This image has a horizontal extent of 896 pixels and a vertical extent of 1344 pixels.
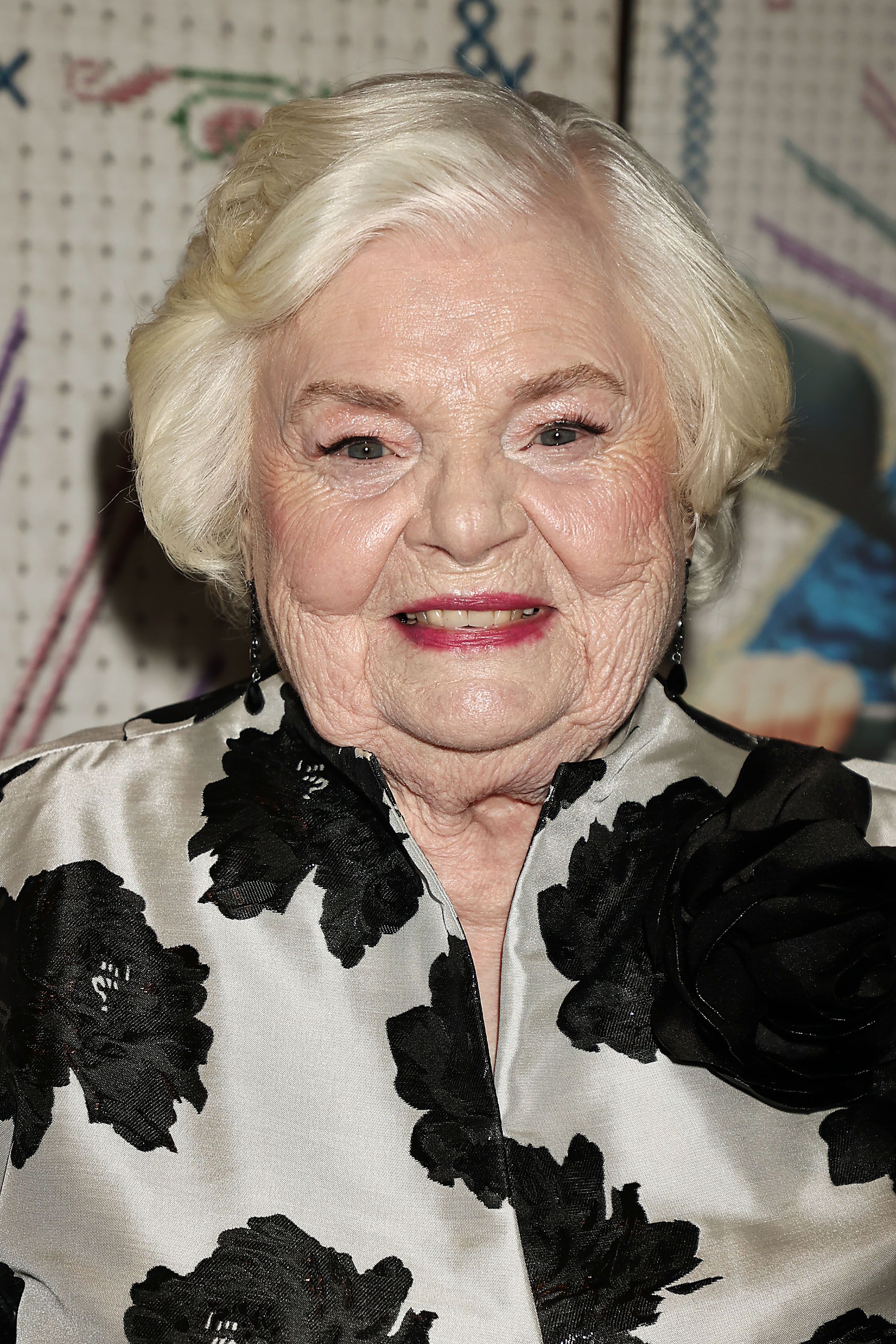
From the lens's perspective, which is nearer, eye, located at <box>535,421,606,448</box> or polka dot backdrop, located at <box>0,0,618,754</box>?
eye, located at <box>535,421,606,448</box>

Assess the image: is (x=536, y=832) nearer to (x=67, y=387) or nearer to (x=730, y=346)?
(x=730, y=346)

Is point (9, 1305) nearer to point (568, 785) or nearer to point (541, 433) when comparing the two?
point (568, 785)

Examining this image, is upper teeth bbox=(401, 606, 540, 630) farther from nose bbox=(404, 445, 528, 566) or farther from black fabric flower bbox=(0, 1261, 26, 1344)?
black fabric flower bbox=(0, 1261, 26, 1344)

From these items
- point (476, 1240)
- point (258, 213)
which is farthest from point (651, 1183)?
point (258, 213)

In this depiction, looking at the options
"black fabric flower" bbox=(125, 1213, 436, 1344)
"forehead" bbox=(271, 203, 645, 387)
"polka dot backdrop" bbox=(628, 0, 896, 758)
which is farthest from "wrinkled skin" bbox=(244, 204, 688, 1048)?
Result: "polka dot backdrop" bbox=(628, 0, 896, 758)

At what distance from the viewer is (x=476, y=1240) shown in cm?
99

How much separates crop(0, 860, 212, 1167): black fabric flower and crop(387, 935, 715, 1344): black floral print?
191 millimetres

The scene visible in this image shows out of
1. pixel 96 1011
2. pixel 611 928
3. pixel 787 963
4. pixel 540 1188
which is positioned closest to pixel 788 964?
pixel 787 963

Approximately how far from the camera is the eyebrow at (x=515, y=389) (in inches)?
40.4

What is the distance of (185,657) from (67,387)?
0.41 m

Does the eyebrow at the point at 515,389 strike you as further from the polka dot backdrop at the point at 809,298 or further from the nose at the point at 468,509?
the polka dot backdrop at the point at 809,298

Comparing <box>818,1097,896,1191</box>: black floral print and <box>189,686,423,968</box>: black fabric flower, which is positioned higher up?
<box>189,686,423,968</box>: black fabric flower

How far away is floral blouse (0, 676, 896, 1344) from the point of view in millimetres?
1004

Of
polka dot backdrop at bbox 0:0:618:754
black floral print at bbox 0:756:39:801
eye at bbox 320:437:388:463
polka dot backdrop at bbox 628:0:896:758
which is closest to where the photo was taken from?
eye at bbox 320:437:388:463
